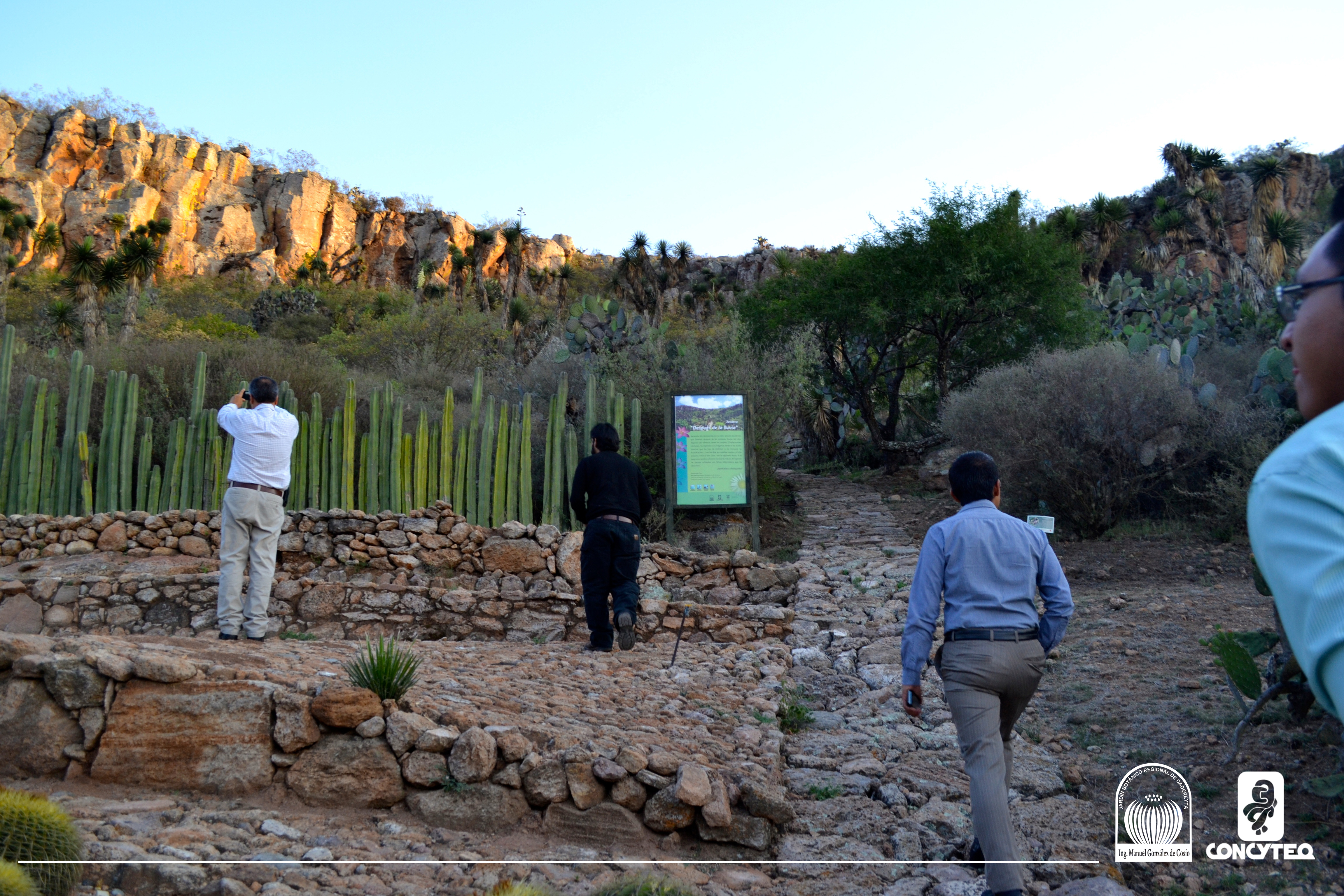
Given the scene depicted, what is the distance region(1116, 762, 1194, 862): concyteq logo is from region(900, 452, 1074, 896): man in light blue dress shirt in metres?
0.75

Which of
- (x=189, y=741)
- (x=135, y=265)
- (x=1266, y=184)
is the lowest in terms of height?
(x=189, y=741)

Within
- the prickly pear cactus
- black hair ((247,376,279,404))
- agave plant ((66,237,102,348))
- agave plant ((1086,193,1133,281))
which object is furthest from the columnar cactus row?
agave plant ((1086,193,1133,281))

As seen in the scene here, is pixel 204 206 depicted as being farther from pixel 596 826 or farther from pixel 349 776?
pixel 596 826

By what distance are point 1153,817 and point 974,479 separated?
1831 mm

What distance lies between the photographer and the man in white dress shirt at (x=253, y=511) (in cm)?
617

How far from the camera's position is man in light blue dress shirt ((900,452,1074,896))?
320cm

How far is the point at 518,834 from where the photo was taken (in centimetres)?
392

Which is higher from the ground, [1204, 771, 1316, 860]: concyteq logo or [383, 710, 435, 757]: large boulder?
[383, 710, 435, 757]: large boulder

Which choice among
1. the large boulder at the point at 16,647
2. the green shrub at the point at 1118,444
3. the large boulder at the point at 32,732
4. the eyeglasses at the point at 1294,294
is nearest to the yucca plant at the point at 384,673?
the large boulder at the point at 32,732

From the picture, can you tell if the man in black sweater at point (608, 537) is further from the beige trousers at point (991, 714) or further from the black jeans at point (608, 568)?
the beige trousers at point (991, 714)

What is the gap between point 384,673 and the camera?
14.3 ft

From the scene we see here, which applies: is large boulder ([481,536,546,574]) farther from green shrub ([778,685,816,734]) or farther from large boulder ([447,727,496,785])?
large boulder ([447,727,496,785])

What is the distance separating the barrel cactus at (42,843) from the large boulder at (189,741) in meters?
1.02

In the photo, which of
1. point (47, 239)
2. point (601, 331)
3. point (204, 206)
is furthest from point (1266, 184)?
point (204, 206)
